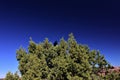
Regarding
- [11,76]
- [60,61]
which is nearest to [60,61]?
[60,61]

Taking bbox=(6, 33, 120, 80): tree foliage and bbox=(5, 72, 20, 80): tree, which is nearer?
bbox=(6, 33, 120, 80): tree foliage

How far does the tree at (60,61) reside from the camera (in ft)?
101

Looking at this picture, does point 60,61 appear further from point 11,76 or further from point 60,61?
point 11,76

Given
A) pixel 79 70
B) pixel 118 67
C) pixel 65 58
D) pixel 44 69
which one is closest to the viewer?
pixel 79 70

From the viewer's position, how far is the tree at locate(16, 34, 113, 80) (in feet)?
101

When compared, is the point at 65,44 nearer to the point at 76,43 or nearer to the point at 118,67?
the point at 76,43

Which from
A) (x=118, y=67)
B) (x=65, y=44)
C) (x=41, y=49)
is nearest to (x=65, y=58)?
(x=65, y=44)

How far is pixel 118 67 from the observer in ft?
137

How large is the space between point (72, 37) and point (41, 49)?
5455mm

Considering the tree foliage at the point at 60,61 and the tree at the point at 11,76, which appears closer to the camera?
the tree foliage at the point at 60,61

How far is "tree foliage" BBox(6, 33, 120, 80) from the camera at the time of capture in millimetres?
30875

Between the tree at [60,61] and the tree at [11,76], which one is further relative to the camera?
the tree at [11,76]

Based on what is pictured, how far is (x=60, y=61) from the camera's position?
1248 inches

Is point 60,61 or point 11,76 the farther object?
point 11,76
